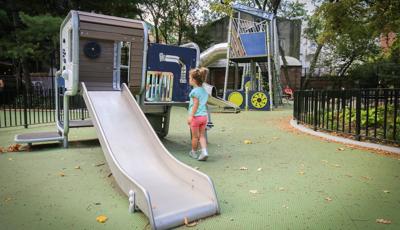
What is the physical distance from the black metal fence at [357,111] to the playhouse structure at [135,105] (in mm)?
3335

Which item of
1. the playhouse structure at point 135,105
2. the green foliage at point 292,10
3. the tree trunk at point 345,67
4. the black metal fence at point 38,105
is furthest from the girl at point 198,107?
the green foliage at point 292,10

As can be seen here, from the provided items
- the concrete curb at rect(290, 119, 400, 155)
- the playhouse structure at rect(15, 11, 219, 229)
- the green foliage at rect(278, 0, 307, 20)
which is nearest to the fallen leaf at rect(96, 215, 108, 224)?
the playhouse structure at rect(15, 11, 219, 229)

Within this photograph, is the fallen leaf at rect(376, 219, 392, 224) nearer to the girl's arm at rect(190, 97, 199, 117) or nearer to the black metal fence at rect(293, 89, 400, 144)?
the girl's arm at rect(190, 97, 199, 117)

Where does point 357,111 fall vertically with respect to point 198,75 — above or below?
below

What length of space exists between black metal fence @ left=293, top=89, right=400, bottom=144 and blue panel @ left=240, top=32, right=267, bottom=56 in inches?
260

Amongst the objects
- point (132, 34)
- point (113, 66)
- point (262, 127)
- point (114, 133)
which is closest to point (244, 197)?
point (114, 133)

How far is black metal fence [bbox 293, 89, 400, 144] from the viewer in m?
6.56

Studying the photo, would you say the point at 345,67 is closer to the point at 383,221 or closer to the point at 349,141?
the point at 349,141

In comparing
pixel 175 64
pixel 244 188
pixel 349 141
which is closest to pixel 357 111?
pixel 349 141

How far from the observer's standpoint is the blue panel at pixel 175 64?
698 centimetres

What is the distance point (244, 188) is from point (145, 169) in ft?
3.90

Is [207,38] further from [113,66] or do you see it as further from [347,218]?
[347,218]

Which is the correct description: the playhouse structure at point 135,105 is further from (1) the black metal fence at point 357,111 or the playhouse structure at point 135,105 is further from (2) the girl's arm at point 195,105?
(1) the black metal fence at point 357,111

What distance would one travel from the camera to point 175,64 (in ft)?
23.7
